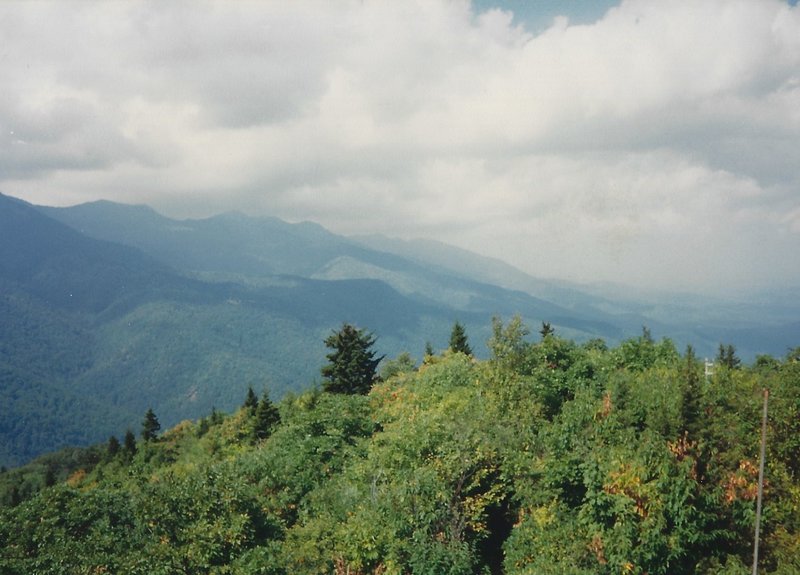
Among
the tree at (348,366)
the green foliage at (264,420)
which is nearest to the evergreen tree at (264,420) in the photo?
the green foliage at (264,420)

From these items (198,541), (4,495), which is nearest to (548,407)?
(198,541)

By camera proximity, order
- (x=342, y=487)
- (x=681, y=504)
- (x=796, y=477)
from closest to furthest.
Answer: (x=681, y=504) → (x=796, y=477) → (x=342, y=487)

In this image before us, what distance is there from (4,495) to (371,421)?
8142 centimetres

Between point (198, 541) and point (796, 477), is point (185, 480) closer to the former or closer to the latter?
point (198, 541)

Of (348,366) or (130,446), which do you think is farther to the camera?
(130,446)

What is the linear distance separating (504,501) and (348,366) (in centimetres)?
2847

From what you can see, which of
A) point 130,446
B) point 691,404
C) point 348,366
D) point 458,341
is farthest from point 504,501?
point 130,446

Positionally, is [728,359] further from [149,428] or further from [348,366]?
[149,428]

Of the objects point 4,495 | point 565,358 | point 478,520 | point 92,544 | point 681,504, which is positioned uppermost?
point 565,358

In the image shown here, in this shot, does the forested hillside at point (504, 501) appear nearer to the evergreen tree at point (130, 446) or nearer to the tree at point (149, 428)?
the evergreen tree at point (130, 446)

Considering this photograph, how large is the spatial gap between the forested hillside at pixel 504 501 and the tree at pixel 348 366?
2286 cm

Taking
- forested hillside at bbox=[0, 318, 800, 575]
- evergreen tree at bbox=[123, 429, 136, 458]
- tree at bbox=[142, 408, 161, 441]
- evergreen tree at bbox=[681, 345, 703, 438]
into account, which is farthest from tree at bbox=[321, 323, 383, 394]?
tree at bbox=[142, 408, 161, 441]

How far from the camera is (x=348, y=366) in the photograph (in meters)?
46.6

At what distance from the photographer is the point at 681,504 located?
43.9ft
